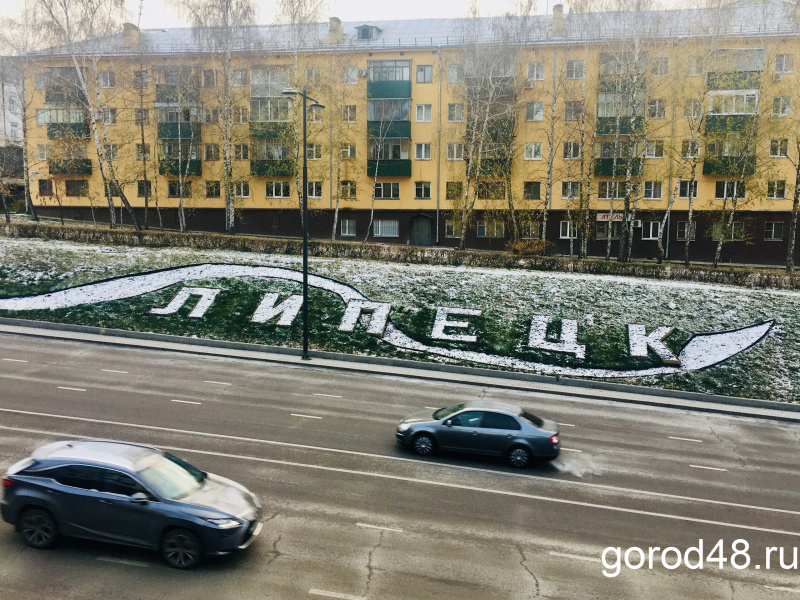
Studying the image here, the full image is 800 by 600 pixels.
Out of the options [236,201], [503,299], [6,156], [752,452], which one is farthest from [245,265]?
[6,156]

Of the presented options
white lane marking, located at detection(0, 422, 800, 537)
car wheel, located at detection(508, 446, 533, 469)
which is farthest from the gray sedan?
white lane marking, located at detection(0, 422, 800, 537)

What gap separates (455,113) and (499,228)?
9690mm

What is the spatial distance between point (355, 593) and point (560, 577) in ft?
11.0

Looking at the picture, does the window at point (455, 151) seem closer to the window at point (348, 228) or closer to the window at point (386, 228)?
the window at point (386, 228)

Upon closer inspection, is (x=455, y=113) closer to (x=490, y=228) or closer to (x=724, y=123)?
(x=490, y=228)

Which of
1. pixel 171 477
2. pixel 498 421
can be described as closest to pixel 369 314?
pixel 498 421

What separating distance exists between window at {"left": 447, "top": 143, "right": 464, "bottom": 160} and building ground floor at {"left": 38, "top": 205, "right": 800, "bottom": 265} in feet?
14.1

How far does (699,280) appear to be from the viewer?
30.9 m

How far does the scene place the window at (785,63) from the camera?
42491mm

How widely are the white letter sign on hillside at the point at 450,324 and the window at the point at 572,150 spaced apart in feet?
73.9

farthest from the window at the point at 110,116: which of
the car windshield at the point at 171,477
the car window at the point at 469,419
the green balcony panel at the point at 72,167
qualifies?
the car windshield at the point at 171,477

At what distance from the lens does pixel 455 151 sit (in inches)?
1891

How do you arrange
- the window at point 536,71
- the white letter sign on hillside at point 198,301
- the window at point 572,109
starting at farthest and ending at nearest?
1. the window at point 536,71
2. the window at point 572,109
3. the white letter sign on hillside at point 198,301

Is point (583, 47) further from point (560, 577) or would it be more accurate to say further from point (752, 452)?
point (560, 577)
